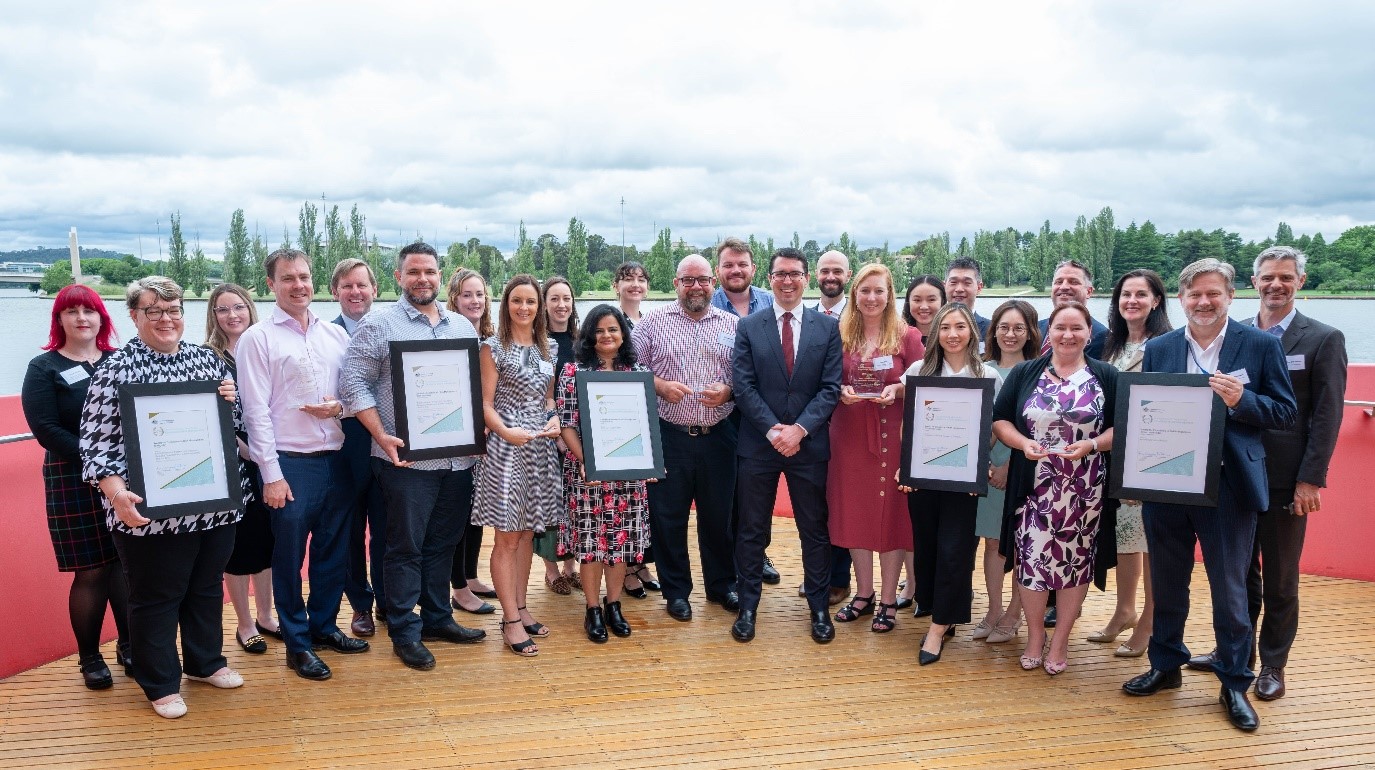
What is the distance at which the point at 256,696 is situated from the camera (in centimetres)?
389

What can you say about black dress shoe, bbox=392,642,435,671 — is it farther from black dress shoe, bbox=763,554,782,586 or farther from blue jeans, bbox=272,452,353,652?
black dress shoe, bbox=763,554,782,586

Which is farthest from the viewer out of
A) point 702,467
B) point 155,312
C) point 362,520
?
point 702,467

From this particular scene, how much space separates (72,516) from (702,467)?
296cm

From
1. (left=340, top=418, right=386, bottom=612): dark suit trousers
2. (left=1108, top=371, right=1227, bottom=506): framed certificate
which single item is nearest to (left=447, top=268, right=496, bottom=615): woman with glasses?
(left=340, top=418, right=386, bottom=612): dark suit trousers

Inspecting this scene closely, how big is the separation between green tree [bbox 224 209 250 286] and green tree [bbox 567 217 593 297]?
32.3 ft

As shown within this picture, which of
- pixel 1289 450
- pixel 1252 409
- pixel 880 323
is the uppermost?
pixel 880 323

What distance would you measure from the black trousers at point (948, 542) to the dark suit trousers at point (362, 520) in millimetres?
2673

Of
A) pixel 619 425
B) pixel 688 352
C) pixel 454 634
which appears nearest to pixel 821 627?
pixel 619 425

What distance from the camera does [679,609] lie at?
501cm

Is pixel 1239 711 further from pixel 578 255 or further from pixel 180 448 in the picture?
pixel 578 255

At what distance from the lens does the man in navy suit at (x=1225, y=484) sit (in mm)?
3535

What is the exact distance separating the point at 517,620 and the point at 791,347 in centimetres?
200

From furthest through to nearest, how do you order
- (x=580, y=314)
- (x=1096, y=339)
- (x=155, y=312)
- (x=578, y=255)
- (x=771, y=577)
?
(x=578, y=255)
(x=580, y=314)
(x=771, y=577)
(x=1096, y=339)
(x=155, y=312)

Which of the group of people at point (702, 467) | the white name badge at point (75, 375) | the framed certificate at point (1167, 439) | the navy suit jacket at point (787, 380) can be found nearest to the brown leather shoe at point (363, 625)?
the group of people at point (702, 467)
